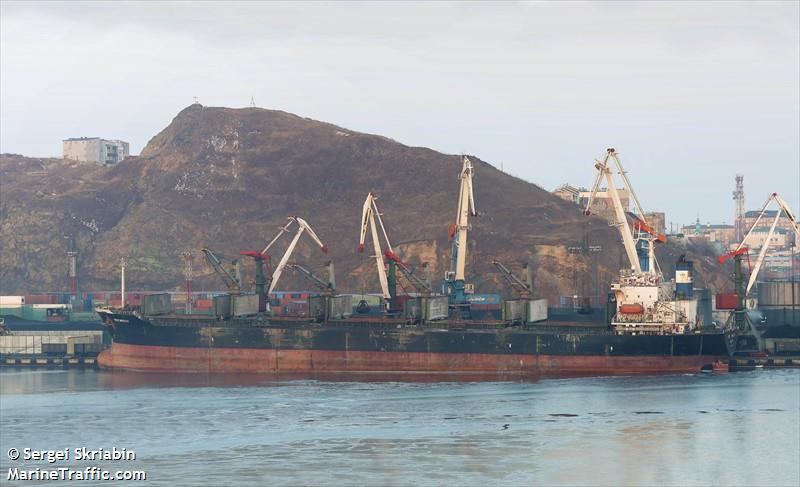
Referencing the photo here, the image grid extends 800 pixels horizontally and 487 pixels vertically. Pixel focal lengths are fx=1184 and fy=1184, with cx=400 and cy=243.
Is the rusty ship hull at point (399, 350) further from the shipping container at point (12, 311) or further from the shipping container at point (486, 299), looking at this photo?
the shipping container at point (12, 311)

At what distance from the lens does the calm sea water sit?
6297 centimetres

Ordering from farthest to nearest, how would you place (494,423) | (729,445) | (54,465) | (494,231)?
(494,231) → (494,423) → (729,445) → (54,465)

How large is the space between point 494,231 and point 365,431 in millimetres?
120383

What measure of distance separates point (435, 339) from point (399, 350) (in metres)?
3.32

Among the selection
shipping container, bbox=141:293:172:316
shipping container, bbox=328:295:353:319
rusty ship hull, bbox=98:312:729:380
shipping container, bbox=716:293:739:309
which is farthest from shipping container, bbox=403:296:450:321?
shipping container, bbox=716:293:739:309

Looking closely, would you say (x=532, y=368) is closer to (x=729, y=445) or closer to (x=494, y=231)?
(x=729, y=445)

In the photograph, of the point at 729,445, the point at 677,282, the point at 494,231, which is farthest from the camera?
the point at 494,231

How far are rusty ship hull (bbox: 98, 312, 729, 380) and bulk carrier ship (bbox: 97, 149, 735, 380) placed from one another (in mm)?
88

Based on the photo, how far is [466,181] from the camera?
11981 centimetres

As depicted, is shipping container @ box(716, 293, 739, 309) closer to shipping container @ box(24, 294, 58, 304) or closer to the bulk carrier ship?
the bulk carrier ship

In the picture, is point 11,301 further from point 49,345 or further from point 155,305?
point 155,305

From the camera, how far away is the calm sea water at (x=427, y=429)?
207 feet

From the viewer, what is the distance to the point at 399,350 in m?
104

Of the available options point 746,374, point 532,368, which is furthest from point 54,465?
point 746,374
